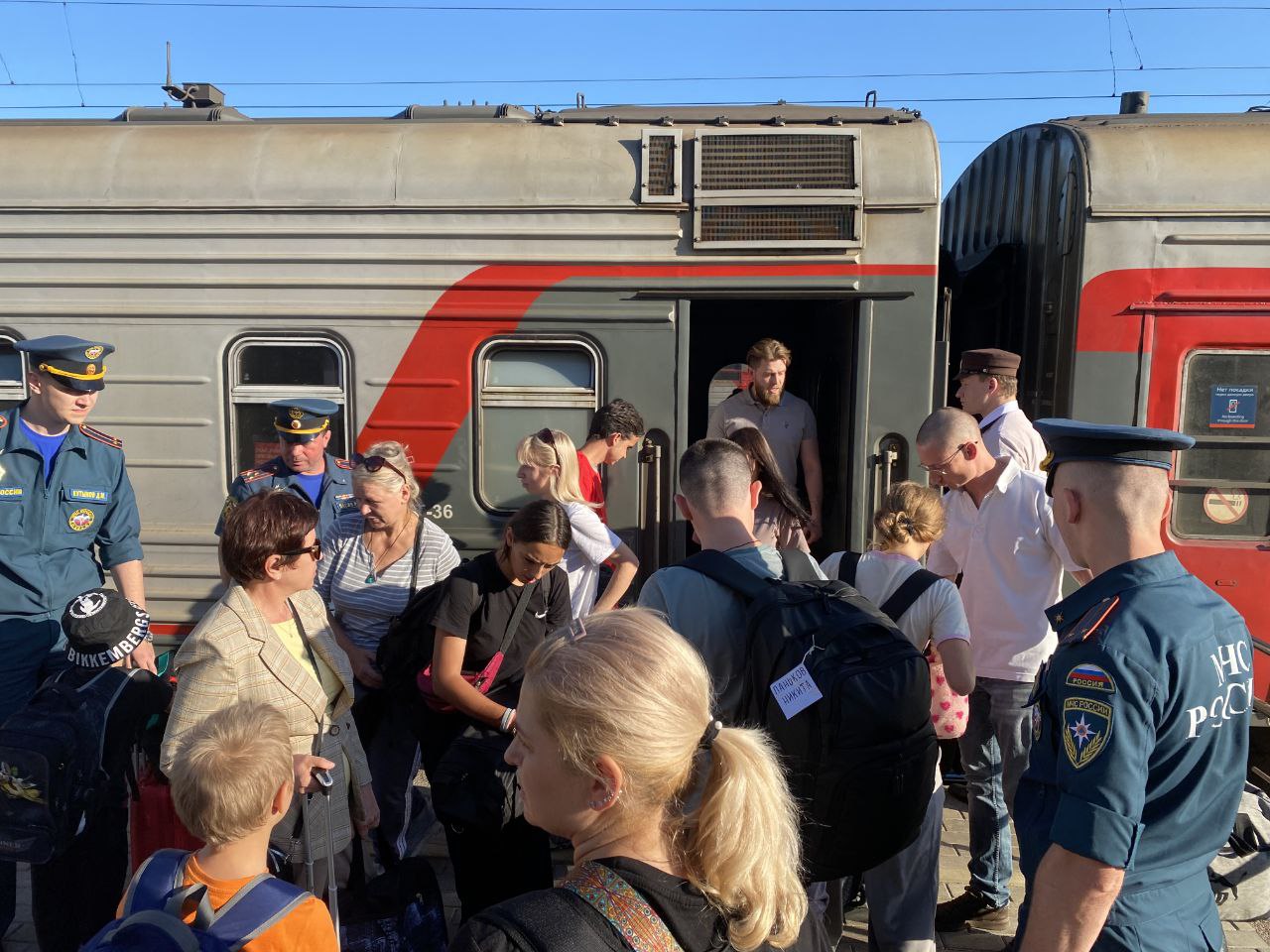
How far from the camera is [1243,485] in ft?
15.6

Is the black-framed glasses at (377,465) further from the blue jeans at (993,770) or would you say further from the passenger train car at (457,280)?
the blue jeans at (993,770)

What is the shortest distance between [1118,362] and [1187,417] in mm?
447

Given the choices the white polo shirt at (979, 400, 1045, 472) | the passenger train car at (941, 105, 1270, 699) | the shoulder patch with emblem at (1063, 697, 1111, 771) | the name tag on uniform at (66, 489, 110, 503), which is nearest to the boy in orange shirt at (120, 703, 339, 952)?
the shoulder patch with emblem at (1063, 697, 1111, 771)

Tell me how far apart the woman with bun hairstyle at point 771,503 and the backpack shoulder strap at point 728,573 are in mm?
1403

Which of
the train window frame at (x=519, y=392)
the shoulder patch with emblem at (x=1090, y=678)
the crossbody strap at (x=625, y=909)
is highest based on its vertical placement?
the train window frame at (x=519, y=392)

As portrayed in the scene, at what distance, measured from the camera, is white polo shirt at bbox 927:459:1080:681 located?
3.59 metres

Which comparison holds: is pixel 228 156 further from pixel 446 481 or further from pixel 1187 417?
pixel 1187 417

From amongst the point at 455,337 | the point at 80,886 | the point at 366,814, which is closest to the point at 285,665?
the point at 366,814

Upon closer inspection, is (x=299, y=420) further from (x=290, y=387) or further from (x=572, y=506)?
(x=572, y=506)

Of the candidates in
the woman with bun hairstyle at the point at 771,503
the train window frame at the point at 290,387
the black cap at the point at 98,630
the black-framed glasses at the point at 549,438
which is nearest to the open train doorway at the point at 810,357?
the woman with bun hairstyle at the point at 771,503

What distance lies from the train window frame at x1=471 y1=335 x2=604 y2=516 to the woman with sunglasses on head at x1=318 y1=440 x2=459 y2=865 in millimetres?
953

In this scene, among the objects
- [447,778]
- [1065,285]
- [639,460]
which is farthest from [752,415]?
[447,778]

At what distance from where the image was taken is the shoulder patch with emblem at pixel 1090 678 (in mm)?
1826

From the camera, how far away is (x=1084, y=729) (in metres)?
1.84
